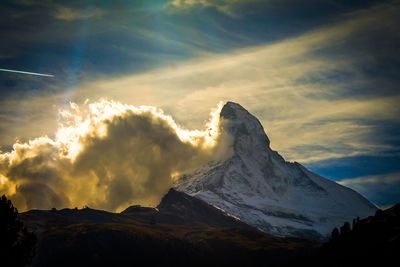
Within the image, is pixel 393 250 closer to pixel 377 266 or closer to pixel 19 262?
pixel 377 266

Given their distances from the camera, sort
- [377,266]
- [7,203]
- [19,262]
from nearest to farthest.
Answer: [19,262] → [7,203] → [377,266]

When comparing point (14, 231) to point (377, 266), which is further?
point (377, 266)

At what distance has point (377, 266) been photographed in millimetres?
188500

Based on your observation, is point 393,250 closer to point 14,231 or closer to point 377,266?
point 377,266

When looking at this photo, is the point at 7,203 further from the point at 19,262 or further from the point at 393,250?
the point at 393,250

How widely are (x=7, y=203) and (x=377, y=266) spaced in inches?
5371

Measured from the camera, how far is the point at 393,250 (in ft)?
635

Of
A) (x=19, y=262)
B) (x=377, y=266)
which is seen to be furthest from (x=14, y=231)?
(x=377, y=266)

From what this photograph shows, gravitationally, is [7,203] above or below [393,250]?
above

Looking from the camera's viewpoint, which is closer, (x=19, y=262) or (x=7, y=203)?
(x=19, y=262)

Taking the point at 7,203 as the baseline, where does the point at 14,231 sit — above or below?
below

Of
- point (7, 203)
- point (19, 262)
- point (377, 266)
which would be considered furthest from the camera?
point (377, 266)

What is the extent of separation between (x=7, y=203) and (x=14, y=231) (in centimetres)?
1271

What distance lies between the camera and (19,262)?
14525 cm
